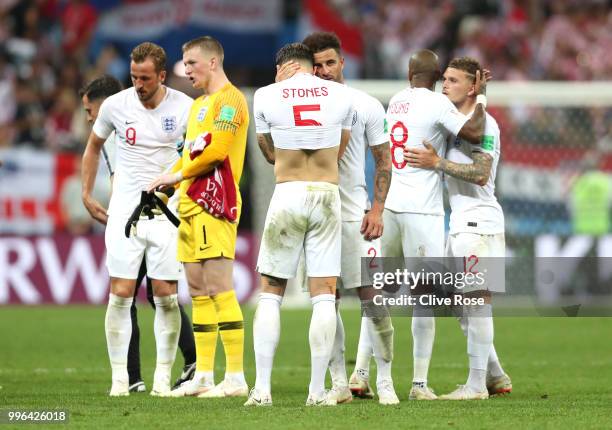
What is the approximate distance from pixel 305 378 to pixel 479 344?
2.19m

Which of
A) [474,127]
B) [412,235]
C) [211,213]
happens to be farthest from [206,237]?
[474,127]

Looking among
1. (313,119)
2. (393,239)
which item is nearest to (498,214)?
(393,239)

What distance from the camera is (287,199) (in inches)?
322

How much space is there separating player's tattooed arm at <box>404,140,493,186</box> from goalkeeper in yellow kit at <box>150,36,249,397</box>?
1.25 meters

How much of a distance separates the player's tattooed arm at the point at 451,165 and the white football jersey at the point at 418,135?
0.34 feet

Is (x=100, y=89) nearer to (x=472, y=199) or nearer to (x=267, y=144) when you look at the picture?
(x=267, y=144)

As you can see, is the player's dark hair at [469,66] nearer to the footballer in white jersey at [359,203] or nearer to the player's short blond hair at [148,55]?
the footballer in white jersey at [359,203]

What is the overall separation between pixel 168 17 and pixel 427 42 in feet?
→ 15.6

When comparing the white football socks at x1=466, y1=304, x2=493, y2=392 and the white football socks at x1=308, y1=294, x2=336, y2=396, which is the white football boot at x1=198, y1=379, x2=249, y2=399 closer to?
the white football socks at x1=308, y1=294, x2=336, y2=396

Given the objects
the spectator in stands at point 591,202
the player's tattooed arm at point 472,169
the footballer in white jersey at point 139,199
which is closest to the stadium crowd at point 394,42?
the spectator in stands at point 591,202

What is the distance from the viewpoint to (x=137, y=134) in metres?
9.41

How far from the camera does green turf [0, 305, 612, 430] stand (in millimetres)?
7590

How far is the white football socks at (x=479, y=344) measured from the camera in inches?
358

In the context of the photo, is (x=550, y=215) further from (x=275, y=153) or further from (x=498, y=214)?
(x=275, y=153)
